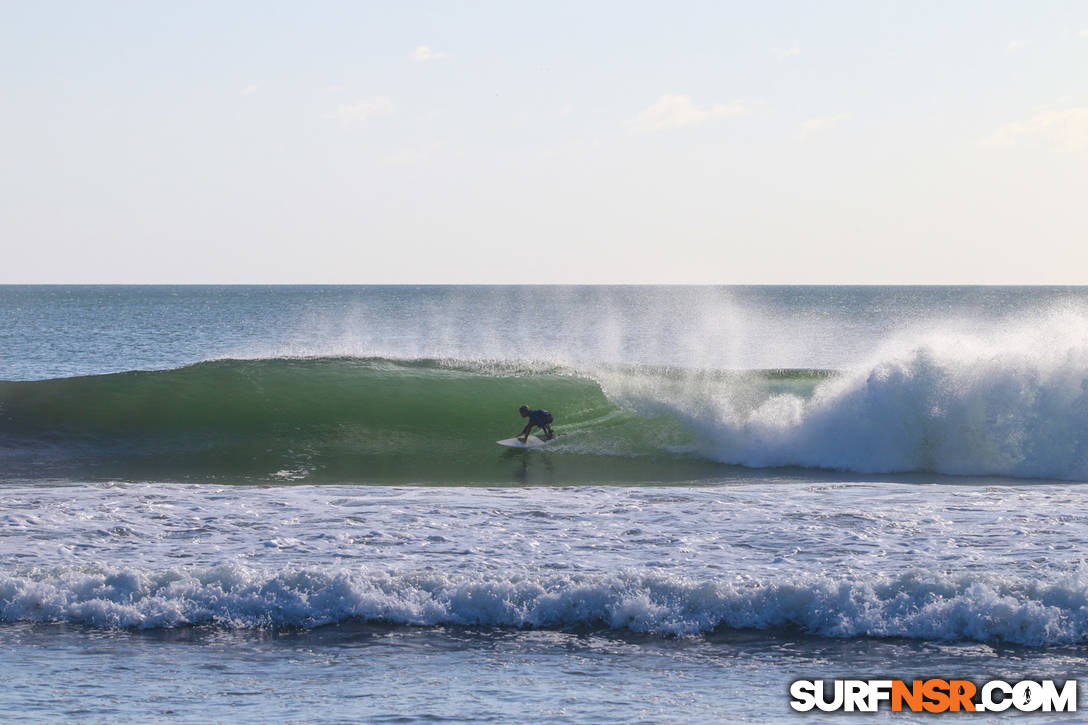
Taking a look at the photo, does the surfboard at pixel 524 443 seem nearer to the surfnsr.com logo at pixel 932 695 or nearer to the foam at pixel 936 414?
the foam at pixel 936 414

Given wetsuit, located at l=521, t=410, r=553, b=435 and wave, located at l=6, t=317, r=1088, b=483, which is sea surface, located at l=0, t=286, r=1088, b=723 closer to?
wave, located at l=6, t=317, r=1088, b=483

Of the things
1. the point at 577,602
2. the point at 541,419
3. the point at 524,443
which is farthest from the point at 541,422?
the point at 577,602

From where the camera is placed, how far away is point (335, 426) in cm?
1980

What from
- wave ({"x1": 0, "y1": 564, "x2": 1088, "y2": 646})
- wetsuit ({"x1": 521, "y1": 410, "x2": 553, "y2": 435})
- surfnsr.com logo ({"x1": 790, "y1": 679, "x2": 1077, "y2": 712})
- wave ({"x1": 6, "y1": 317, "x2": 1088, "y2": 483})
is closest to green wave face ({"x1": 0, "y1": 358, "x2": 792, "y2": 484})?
wave ({"x1": 6, "y1": 317, "x2": 1088, "y2": 483})

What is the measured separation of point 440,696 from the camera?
685cm

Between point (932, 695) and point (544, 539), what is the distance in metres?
4.44

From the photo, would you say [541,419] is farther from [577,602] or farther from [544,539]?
[577,602]

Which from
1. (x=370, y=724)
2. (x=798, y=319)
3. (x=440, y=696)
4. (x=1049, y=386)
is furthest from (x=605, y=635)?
(x=798, y=319)

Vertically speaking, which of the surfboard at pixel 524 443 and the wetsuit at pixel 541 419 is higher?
the wetsuit at pixel 541 419

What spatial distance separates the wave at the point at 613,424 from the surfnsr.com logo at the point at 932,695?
8072mm

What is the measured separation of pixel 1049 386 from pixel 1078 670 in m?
11.3

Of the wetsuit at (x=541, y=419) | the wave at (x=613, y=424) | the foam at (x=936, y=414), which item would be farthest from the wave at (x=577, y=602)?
the wetsuit at (x=541, y=419)

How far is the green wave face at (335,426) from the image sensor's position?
53.0ft

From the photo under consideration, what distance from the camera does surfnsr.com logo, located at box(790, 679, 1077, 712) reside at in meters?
6.70
